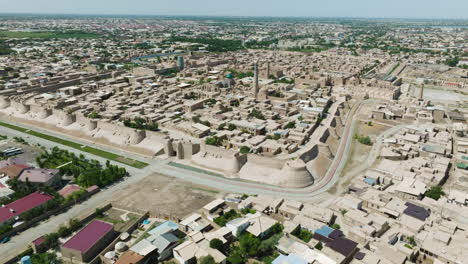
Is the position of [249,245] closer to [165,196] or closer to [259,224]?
[259,224]

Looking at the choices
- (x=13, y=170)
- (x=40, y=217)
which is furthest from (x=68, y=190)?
(x=13, y=170)

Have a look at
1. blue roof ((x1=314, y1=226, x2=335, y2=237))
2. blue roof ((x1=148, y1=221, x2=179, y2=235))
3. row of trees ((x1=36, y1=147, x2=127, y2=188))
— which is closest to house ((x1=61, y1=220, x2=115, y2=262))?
blue roof ((x1=148, y1=221, x2=179, y2=235))

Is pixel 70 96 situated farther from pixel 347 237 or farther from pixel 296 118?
pixel 347 237

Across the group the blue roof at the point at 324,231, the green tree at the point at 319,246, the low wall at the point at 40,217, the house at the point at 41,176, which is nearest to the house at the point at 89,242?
the low wall at the point at 40,217

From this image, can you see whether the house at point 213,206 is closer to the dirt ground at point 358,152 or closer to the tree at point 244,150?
the tree at point 244,150

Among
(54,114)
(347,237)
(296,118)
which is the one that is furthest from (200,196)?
(54,114)
